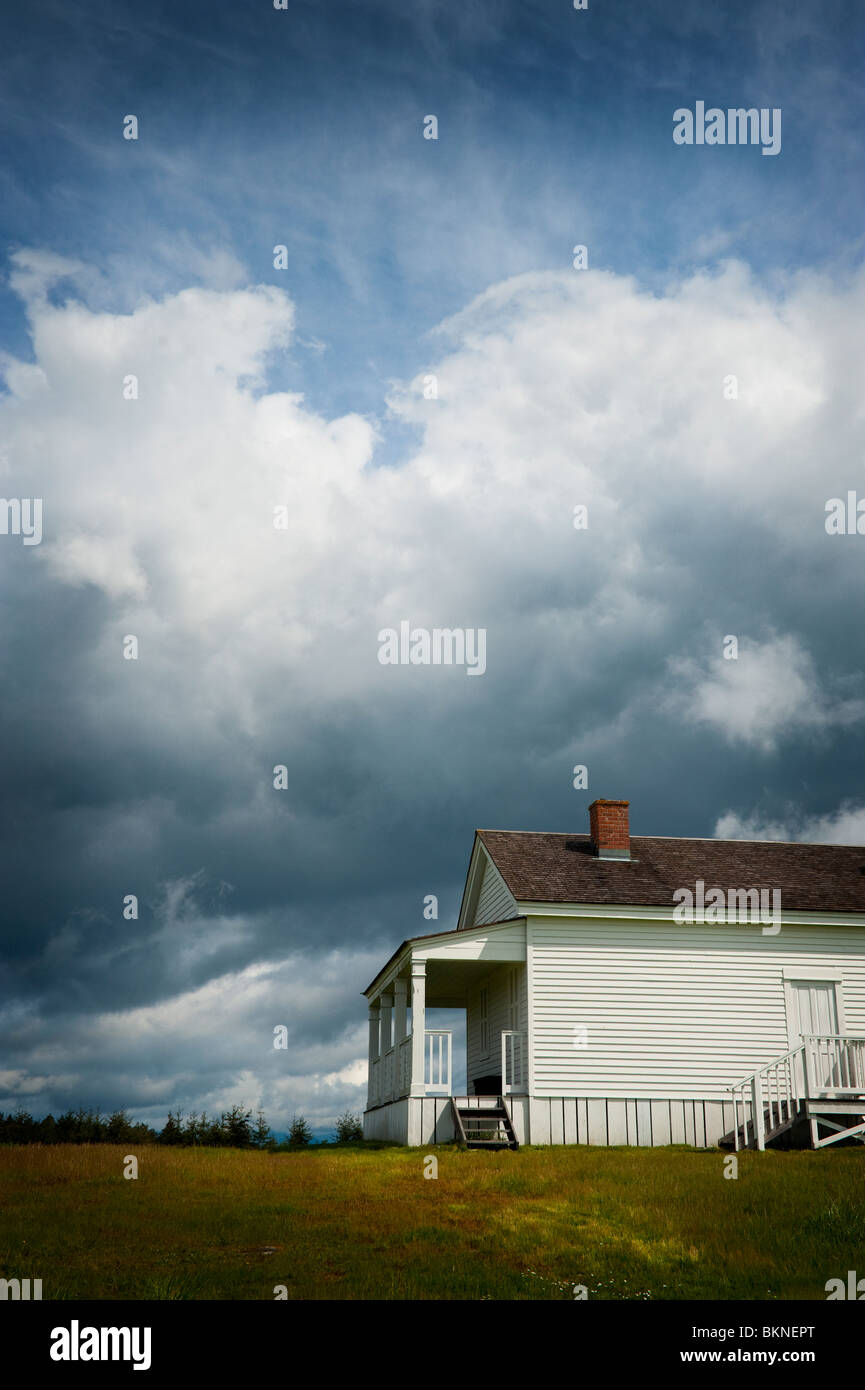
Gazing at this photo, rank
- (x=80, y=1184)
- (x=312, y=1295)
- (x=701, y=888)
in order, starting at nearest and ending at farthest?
(x=312, y=1295), (x=80, y=1184), (x=701, y=888)

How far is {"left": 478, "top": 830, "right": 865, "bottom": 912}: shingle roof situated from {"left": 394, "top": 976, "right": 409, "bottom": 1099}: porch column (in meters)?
4.06

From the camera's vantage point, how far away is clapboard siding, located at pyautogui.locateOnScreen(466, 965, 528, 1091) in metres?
25.4

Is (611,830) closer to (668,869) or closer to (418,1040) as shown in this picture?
(668,869)

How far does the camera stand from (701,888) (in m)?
26.7

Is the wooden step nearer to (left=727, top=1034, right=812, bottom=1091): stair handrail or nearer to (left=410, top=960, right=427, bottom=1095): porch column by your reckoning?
(left=410, top=960, right=427, bottom=1095): porch column

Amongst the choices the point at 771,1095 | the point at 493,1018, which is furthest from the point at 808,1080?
the point at 493,1018

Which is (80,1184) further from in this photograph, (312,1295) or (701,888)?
(701,888)

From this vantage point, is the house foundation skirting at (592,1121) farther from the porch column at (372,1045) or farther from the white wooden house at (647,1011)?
the porch column at (372,1045)

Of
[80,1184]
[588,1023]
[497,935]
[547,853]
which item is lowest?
[80,1184]

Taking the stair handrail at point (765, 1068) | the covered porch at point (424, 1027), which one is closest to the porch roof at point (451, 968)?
the covered porch at point (424, 1027)
